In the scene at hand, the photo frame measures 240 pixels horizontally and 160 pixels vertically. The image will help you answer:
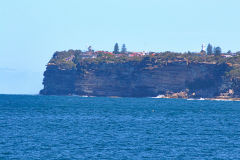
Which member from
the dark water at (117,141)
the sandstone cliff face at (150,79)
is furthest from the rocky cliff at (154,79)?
the dark water at (117,141)

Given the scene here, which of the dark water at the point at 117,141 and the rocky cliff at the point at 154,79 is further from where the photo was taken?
the rocky cliff at the point at 154,79

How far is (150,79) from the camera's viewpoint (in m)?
181

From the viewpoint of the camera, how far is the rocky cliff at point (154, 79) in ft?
572

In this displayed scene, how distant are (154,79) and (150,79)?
157 cm

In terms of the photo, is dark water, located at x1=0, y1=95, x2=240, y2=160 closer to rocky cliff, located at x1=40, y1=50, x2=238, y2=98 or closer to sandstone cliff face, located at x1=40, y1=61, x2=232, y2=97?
rocky cliff, located at x1=40, y1=50, x2=238, y2=98

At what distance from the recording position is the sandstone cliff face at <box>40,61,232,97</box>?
17475 cm

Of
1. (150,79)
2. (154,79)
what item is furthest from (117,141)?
(150,79)

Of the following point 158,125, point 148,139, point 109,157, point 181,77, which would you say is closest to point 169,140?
point 148,139

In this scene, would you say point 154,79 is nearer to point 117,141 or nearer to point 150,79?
point 150,79

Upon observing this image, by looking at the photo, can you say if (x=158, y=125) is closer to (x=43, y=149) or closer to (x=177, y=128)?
(x=177, y=128)

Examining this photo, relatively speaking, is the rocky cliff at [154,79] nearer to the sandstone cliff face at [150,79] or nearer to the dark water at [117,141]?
the sandstone cliff face at [150,79]

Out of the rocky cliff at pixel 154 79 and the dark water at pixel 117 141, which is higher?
the rocky cliff at pixel 154 79

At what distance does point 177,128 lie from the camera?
61281 mm

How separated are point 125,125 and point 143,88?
396 feet
